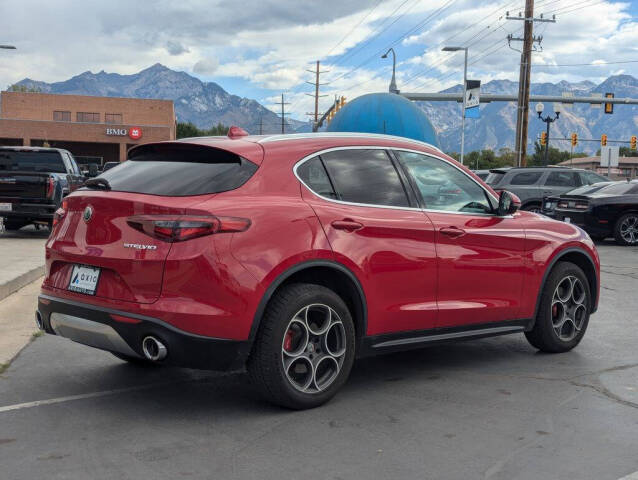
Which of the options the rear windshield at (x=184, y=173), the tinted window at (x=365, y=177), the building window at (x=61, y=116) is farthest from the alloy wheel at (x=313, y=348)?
the building window at (x=61, y=116)

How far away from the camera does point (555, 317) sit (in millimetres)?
6516

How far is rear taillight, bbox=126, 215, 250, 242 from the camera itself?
433 cm

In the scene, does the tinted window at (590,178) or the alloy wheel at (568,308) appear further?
the tinted window at (590,178)

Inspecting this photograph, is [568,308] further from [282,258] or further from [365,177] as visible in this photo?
[282,258]

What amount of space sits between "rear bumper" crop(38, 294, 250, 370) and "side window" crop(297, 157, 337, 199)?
1.12 m

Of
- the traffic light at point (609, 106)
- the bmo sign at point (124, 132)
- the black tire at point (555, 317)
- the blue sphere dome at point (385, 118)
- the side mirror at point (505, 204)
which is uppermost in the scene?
the traffic light at point (609, 106)

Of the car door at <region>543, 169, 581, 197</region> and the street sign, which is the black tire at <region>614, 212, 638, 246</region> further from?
the street sign

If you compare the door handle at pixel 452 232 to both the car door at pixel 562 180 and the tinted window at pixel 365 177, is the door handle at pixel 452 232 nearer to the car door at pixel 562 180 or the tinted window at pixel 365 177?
the tinted window at pixel 365 177

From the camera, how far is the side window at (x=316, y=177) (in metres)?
4.95

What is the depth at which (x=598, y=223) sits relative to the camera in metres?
17.7

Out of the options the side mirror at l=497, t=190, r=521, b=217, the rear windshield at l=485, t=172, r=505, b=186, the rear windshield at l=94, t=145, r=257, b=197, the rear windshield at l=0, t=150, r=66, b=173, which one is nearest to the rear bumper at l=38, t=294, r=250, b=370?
the rear windshield at l=94, t=145, r=257, b=197

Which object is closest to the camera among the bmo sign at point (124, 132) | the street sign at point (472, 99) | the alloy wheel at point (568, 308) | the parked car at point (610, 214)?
the alloy wheel at point (568, 308)

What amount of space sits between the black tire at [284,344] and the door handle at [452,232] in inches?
40.5

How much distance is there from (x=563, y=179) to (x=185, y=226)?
62.8 ft
